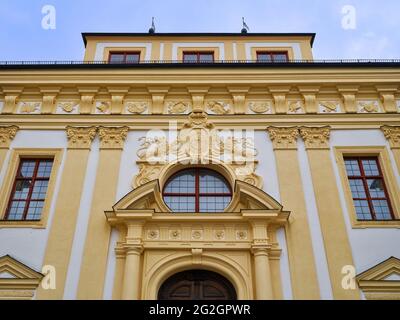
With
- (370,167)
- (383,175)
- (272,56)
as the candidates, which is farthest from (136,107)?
(383,175)

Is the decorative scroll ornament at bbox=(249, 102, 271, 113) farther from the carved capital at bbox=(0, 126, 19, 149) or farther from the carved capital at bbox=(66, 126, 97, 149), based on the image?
the carved capital at bbox=(0, 126, 19, 149)

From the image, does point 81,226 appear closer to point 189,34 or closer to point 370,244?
point 370,244

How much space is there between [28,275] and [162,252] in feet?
12.2

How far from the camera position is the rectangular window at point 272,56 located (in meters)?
18.1

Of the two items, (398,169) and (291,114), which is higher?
(291,114)

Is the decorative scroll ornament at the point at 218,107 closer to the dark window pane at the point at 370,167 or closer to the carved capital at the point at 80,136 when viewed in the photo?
the carved capital at the point at 80,136

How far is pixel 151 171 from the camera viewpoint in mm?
14273

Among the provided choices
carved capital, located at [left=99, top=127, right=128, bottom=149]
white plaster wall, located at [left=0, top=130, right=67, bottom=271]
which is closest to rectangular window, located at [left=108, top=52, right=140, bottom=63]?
carved capital, located at [left=99, top=127, right=128, bottom=149]

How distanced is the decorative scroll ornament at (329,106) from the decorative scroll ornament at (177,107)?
488 cm

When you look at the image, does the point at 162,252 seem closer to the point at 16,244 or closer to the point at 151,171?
the point at 151,171

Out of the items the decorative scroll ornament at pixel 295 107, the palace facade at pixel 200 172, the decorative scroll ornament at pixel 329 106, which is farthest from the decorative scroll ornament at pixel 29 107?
the decorative scroll ornament at pixel 329 106

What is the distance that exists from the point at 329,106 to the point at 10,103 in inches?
452
